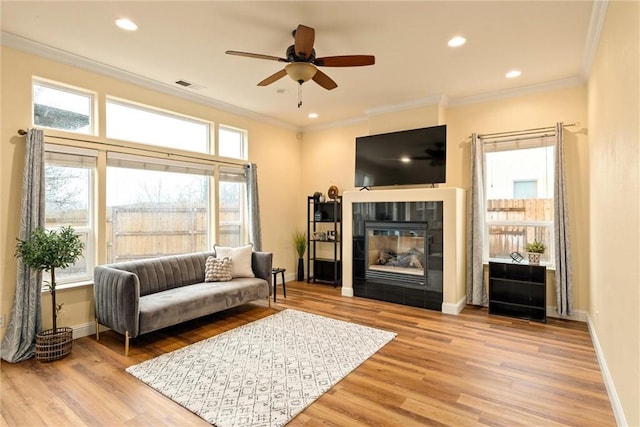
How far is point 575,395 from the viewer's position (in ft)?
8.13

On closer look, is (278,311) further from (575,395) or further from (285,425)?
(575,395)

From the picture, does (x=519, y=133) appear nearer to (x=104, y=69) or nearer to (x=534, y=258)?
(x=534, y=258)

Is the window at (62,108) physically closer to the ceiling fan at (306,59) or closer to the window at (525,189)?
the ceiling fan at (306,59)

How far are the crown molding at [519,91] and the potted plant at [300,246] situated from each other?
3477mm

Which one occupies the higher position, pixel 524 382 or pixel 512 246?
pixel 512 246

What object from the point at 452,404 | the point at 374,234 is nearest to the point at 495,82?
the point at 374,234

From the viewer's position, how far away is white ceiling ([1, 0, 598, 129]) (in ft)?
8.99

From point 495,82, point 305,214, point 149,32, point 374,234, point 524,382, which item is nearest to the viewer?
point 524,382

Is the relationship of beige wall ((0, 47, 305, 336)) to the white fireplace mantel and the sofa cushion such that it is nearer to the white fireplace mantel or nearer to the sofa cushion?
the sofa cushion

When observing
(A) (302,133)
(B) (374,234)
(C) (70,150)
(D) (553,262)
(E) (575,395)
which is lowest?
(E) (575,395)

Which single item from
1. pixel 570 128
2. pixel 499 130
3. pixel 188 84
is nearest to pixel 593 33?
pixel 570 128

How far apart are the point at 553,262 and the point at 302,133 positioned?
4737 mm

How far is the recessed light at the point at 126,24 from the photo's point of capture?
2906mm

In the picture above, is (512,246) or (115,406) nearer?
(115,406)
